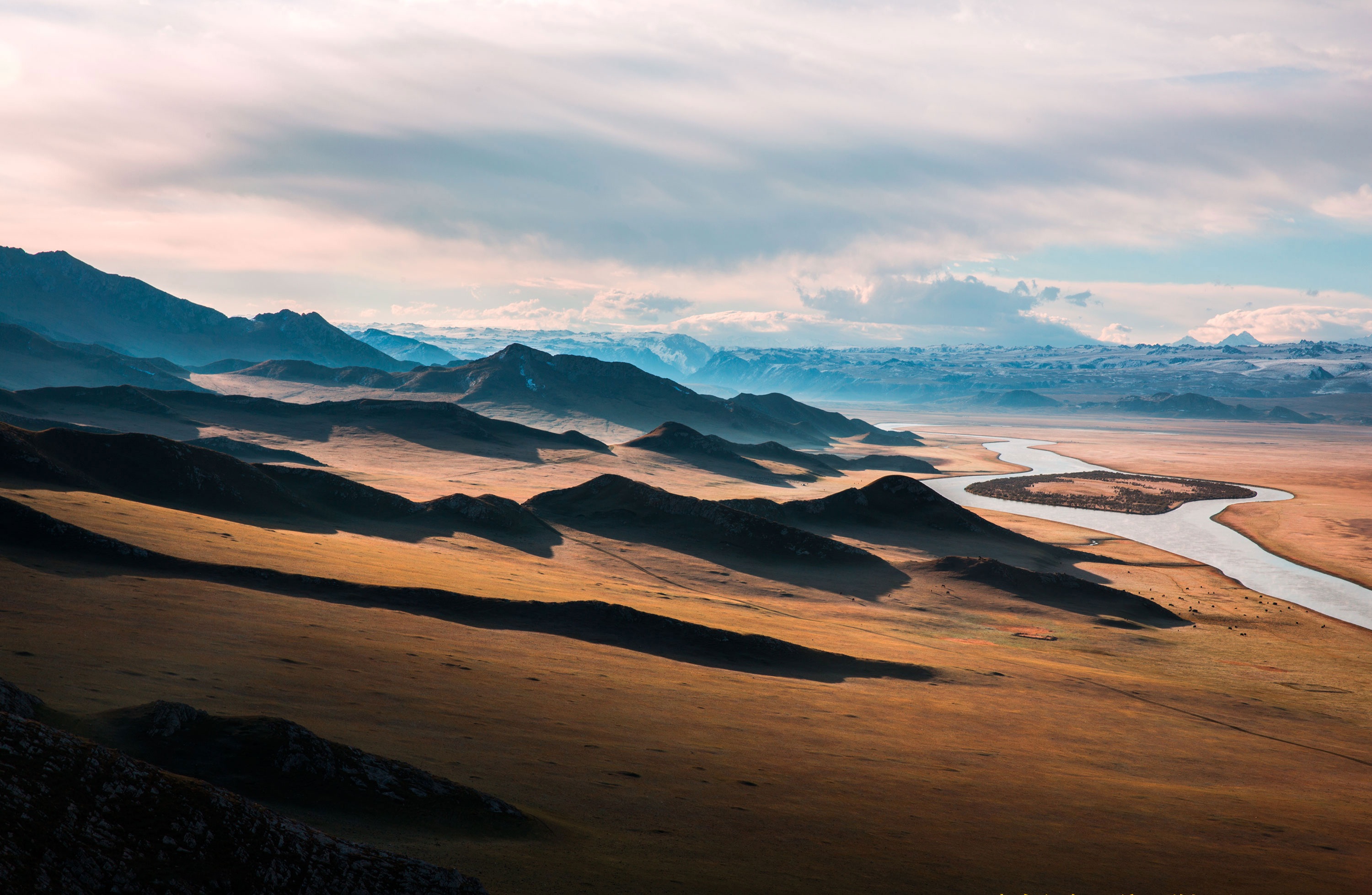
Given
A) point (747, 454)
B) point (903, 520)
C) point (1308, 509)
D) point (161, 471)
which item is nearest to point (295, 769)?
point (161, 471)

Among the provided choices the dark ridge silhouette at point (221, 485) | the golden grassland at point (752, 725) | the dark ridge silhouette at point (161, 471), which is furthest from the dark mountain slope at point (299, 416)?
the golden grassland at point (752, 725)

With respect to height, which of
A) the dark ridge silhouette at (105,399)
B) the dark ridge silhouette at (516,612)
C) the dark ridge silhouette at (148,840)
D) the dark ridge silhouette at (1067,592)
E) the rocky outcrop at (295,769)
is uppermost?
the dark ridge silhouette at (105,399)

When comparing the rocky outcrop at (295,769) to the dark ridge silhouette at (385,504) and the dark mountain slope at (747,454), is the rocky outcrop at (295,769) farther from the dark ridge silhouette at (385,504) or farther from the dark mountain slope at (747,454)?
the dark mountain slope at (747,454)

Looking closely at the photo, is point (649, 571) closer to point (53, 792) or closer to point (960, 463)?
point (53, 792)

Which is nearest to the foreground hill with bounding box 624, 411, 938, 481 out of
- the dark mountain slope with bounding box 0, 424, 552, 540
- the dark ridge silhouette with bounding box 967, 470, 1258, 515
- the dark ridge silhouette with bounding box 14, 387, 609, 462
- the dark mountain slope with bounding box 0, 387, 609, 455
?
the dark mountain slope with bounding box 0, 387, 609, 455

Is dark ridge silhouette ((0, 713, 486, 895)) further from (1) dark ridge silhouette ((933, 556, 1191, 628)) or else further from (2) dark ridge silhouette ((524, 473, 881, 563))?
(2) dark ridge silhouette ((524, 473, 881, 563))

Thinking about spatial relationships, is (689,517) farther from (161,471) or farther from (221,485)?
(161,471)

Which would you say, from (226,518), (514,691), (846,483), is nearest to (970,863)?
(514,691)
